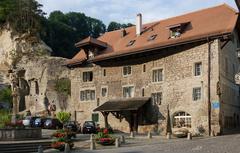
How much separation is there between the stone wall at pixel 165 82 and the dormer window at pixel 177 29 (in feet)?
4.52

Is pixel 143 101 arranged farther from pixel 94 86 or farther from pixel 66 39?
pixel 66 39

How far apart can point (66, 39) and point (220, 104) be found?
58483mm

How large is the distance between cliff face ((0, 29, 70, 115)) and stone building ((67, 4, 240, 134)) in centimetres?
1617

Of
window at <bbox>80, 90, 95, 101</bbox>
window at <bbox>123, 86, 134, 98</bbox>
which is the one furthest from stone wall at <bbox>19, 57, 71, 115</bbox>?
window at <bbox>123, 86, 134, 98</bbox>

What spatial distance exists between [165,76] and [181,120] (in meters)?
4.47

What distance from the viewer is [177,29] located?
41.7 m

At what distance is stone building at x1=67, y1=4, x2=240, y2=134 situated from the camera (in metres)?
38.2

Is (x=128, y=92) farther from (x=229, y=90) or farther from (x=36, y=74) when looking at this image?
(x=36, y=74)

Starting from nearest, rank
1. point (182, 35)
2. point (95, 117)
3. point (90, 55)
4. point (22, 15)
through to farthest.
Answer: point (182, 35) < point (95, 117) < point (90, 55) < point (22, 15)

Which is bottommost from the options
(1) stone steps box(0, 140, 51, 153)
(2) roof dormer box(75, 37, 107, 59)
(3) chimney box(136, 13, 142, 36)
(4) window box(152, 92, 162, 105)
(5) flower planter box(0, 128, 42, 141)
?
(1) stone steps box(0, 140, 51, 153)

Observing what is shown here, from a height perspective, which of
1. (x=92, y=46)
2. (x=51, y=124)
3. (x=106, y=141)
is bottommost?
(x=106, y=141)

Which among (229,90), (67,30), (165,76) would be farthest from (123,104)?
(67,30)

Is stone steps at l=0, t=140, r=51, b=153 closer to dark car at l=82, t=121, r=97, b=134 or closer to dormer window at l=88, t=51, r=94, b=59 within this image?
dark car at l=82, t=121, r=97, b=134

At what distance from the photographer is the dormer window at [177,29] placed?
41.4 metres
